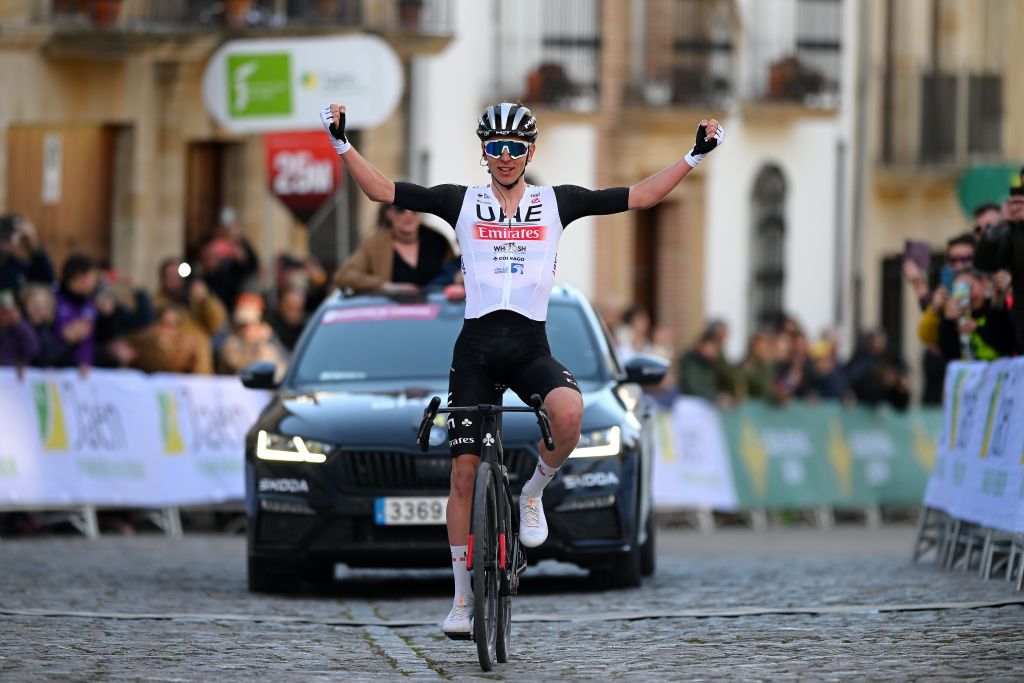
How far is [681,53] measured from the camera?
4112cm

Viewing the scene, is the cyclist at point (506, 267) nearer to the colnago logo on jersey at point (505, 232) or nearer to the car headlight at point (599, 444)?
the colnago logo on jersey at point (505, 232)

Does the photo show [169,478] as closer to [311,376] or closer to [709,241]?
[311,376]

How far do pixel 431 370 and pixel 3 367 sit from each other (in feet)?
18.9

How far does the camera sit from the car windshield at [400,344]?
16453 mm

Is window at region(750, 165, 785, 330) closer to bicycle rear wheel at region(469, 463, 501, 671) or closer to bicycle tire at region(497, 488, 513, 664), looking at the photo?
bicycle tire at region(497, 488, 513, 664)

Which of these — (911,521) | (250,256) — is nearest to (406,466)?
(250,256)

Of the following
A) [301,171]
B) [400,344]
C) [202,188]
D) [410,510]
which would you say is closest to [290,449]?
[410,510]

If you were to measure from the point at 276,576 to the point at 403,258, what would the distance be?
284 cm

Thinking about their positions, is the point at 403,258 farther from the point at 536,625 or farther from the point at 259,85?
the point at 259,85

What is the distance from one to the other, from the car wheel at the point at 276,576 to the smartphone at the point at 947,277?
196 inches

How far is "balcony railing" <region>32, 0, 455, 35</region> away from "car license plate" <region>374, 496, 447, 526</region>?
17.4 metres

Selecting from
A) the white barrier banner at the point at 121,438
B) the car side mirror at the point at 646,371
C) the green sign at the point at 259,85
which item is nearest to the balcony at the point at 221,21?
the green sign at the point at 259,85

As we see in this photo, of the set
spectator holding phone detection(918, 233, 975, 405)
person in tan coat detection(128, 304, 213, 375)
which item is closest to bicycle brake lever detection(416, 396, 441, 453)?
spectator holding phone detection(918, 233, 975, 405)

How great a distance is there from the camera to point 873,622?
13227mm
